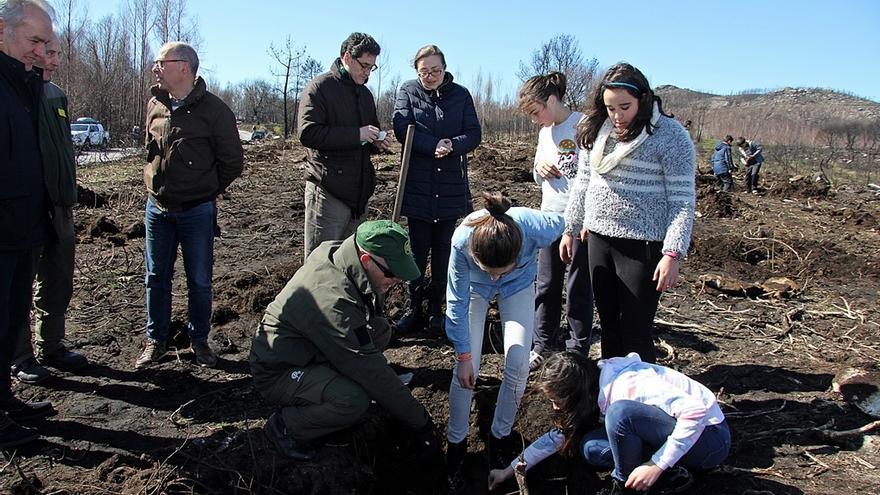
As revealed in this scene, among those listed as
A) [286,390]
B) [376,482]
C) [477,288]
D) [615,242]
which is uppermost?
[615,242]

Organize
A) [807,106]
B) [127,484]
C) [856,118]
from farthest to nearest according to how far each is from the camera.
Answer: [807,106] < [856,118] < [127,484]

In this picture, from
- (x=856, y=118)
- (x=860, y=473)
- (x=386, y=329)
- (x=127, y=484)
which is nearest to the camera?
(x=127, y=484)

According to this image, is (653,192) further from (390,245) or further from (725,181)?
(725,181)

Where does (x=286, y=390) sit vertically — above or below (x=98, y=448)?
above

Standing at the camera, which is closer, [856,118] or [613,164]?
[613,164]

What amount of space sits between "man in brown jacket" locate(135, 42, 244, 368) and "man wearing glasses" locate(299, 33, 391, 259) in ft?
1.62

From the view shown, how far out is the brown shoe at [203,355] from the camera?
157 inches

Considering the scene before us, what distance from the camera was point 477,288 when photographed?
301 centimetres

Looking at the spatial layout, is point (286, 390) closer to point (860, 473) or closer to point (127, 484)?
point (127, 484)

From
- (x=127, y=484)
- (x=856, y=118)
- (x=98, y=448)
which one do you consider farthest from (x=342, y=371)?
(x=856, y=118)

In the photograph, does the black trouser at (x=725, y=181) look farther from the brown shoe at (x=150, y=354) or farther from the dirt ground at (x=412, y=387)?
the brown shoe at (x=150, y=354)

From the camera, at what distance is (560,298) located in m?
3.86

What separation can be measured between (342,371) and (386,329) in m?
0.39

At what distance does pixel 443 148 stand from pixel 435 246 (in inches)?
28.2
